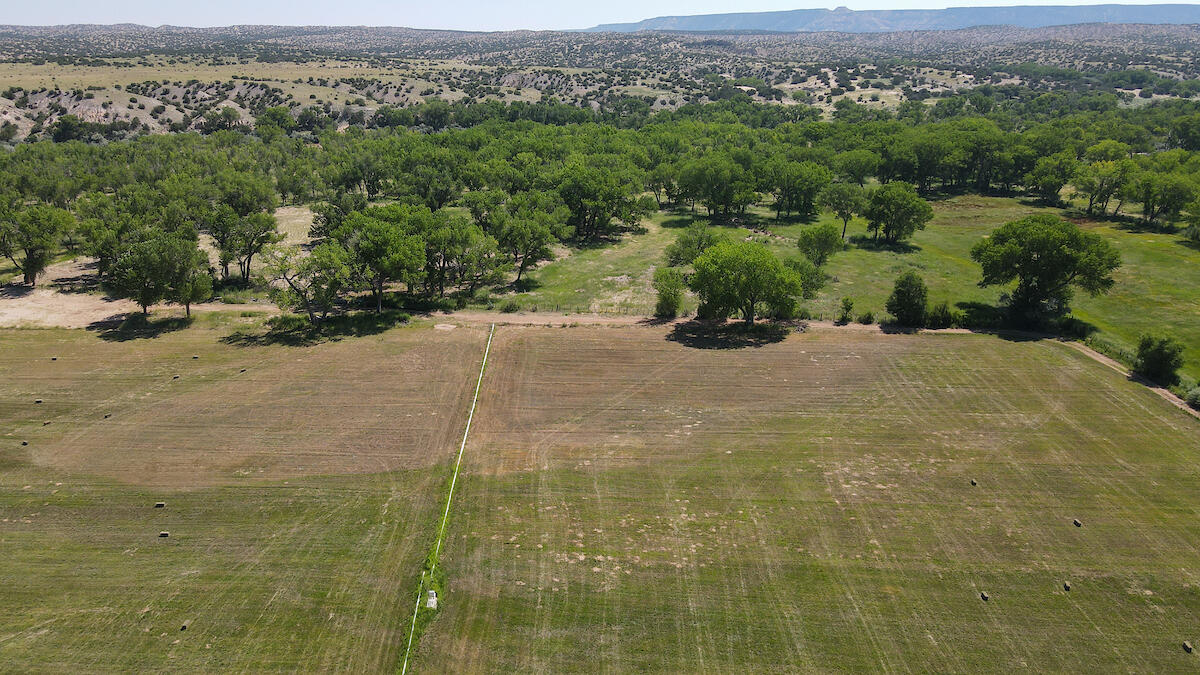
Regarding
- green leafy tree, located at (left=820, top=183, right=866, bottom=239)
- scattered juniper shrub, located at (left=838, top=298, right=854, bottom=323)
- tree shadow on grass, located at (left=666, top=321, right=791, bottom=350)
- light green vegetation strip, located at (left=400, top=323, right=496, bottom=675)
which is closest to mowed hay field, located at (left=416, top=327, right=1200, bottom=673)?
light green vegetation strip, located at (left=400, top=323, right=496, bottom=675)

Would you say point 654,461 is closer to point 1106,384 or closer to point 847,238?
point 1106,384

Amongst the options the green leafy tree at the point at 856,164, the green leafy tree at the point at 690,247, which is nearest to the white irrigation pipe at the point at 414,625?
the green leafy tree at the point at 690,247

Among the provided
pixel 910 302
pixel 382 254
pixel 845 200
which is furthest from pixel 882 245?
pixel 382 254

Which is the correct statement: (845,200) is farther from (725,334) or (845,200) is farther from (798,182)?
(725,334)

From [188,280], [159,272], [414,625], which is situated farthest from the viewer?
[188,280]

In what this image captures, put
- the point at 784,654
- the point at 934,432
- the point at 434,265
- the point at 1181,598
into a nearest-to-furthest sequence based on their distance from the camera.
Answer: the point at 784,654 → the point at 1181,598 → the point at 934,432 → the point at 434,265

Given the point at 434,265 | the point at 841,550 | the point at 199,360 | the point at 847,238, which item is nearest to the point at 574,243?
the point at 434,265

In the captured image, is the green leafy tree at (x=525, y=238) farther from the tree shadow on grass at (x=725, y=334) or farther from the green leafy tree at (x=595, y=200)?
the tree shadow on grass at (x=725, y=334)
